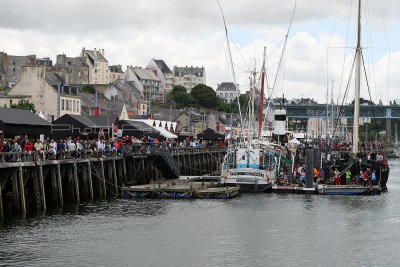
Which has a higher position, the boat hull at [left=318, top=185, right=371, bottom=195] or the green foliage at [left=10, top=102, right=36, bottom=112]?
the green foliage at [left=10, top=102, right=36, bottom=112]

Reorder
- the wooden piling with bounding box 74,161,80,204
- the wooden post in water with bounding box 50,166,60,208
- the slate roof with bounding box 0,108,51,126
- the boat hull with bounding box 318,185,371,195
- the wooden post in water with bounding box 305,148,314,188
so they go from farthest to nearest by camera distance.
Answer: the wooden post in water with bounding box 305,148,314,188
the boat hull with bounding box 318,185,371,195
the slate roof with bounding box 0,108,51,126
the wooden piling with bounding box 74,161,80,204
the wooden post in water with bounding box 50,166,60,208

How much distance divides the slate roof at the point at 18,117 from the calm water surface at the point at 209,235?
1070cm

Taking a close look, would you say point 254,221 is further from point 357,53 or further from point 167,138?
point 167,138

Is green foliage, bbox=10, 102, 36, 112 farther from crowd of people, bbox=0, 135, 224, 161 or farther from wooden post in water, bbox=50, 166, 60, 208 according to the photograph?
wooden post in water, bbox=50, 166, 60, 208

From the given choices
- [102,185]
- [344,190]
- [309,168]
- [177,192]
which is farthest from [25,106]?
[344,190]

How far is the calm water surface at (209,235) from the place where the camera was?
37.3 m

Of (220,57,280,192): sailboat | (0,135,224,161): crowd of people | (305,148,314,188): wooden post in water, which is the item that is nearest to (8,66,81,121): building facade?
(0,135,224,161): crowd of people

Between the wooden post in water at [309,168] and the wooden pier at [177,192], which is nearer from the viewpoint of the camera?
the wooden pier at [177,192]

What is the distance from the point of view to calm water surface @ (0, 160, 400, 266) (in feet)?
122

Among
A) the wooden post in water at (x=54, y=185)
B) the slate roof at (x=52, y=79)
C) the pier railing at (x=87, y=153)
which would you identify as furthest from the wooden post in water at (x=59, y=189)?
the slate roof at (x=52, y=79)

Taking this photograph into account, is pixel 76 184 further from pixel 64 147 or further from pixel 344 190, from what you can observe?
pixel 344 190

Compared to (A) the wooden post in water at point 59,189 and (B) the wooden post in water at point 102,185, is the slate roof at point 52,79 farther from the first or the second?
(A) the wooden post in water at point 59,189

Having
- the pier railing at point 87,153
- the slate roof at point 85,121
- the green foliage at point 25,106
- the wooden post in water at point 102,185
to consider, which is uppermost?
the green foliage at point 25,106

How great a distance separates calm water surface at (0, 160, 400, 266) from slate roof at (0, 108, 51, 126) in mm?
10705
